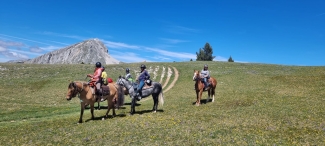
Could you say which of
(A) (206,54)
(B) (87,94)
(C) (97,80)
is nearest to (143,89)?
(C) (97,80)

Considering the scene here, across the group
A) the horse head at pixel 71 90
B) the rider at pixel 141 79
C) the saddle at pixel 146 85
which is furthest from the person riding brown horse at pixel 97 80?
the rider at pixel 141 79

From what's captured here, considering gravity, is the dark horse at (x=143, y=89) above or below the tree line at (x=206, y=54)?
below

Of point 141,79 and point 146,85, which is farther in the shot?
point 146,85

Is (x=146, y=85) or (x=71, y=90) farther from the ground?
(x=146, y=85)

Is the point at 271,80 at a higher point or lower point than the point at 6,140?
higher

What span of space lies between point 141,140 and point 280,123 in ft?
32.5

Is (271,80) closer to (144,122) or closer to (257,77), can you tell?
(257,77)

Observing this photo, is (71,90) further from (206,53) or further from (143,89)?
(206,53)

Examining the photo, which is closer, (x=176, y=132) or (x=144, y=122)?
(x=176, y=132)

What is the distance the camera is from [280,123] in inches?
614

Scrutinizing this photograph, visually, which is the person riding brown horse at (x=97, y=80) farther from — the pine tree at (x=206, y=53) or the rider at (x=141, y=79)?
the pine tree at (x=206, y=53)

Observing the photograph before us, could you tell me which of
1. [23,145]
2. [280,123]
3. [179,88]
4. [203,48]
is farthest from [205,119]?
[203,48]

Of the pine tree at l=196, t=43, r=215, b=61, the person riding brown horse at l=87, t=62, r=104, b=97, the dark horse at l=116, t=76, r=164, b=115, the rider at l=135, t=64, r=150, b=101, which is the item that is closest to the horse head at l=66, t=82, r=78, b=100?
the person riding brown horse at l=87, t=62, r=104, b=97

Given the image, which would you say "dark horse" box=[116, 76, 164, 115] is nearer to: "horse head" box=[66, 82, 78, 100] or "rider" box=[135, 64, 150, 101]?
"rider" box=[135, 64, 150, 101]
